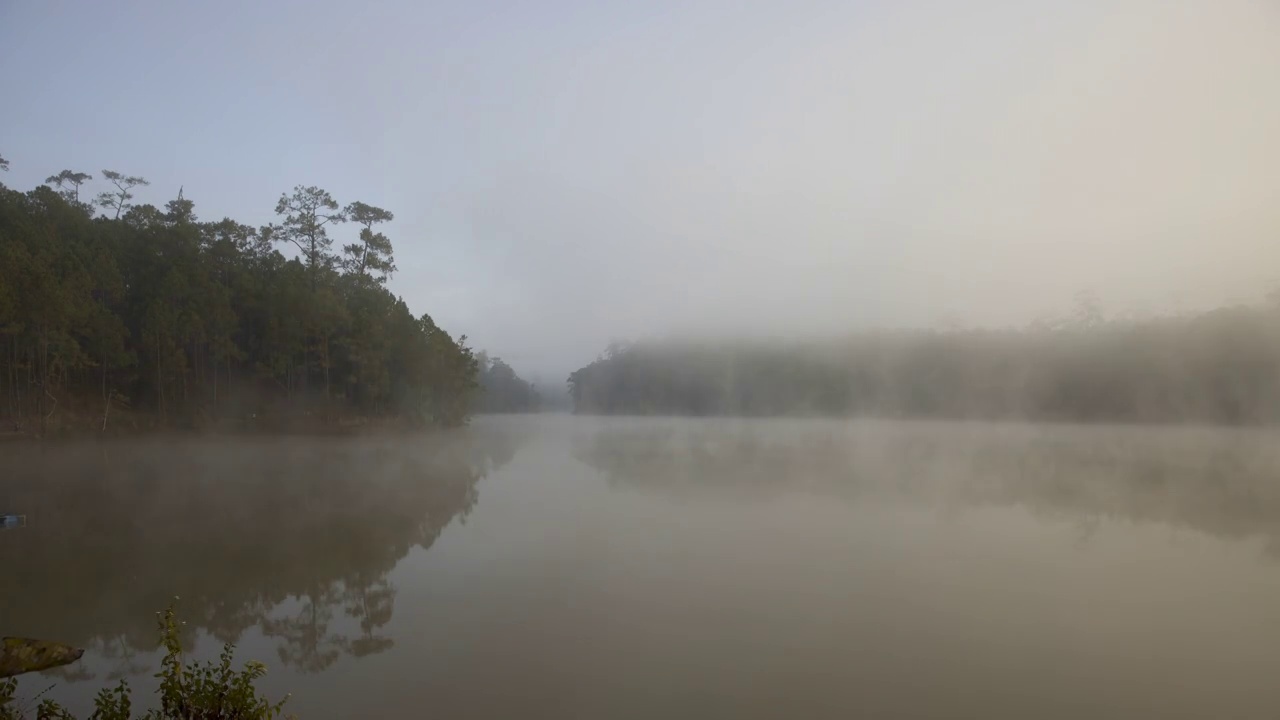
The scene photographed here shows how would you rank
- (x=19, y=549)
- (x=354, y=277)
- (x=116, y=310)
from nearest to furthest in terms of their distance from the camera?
(x=19, y=549) → (x=116, y=310) → (x=354, y=277)

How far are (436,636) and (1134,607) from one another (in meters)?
6.74

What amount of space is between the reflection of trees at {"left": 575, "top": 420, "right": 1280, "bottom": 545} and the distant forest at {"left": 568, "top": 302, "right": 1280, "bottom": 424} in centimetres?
1426

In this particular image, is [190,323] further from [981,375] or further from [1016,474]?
[981,375]

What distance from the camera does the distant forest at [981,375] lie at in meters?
38.3

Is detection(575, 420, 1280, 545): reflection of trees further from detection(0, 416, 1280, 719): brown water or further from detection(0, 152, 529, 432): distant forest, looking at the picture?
detection(0, 152, 529, 432): distant forest

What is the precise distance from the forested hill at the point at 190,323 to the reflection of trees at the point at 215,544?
Result: 540cm

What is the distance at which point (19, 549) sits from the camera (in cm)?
846

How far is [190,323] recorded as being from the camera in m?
25.2

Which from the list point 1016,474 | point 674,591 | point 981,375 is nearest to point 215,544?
point 674,591

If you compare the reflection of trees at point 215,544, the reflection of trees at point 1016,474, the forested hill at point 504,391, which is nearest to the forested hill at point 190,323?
the reflection of trees at point 215,544

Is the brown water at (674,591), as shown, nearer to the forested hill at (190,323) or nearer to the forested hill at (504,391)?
the forested hill at (190,323)

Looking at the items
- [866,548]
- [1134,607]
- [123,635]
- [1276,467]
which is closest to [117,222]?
[123,635]

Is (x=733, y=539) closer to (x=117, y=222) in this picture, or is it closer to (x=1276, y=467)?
(x=1276, y=467)

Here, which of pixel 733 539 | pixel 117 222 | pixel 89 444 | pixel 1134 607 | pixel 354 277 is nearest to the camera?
pixel 1134 607
